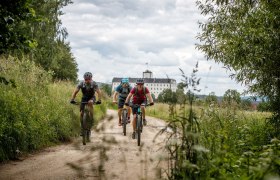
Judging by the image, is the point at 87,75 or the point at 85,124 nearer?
the point at 87,75

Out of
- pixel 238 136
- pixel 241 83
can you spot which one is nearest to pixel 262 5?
pixel 241 83

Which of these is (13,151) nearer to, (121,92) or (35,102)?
(35,102)

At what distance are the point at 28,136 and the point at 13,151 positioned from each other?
32.5 inches

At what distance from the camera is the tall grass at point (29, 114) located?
873cm

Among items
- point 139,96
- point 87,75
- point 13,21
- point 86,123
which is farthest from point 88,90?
point 13,21

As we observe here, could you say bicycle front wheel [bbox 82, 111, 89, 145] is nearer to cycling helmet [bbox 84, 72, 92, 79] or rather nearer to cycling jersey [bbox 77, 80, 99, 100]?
cycling jersey [bbox 77, 80, 99, 100]

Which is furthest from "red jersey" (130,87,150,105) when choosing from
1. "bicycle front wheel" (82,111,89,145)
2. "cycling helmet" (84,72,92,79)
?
"bicycle front wheel" (82,111,89,145)

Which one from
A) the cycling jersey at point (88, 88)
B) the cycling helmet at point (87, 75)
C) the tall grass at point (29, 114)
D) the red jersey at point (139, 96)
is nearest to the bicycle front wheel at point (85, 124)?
the cycling jersey at point (88, 88)

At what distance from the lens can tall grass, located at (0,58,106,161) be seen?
8.73 meters

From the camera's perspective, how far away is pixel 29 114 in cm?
977

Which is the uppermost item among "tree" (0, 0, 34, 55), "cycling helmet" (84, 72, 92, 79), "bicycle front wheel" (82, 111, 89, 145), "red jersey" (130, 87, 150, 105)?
"tree" (0, 0, 34, 55)

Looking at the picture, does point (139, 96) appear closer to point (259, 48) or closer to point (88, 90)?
point (88, 90)

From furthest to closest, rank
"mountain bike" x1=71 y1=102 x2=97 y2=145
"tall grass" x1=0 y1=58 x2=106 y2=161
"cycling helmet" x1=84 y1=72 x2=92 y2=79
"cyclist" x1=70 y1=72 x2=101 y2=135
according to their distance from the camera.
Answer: "cyclist" x1=70 y1=72 x2=101 y2=135, "mountain bike" x1=71 y1=102 x2=97 y2=145, "cycling helmet" x1=84 y1=72 x2=92 y2=79, "tall grass" x1=0 y1=58 x2=106 y2=161

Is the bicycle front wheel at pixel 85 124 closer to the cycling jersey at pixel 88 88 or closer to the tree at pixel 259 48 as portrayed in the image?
the cycling jersey at pixel 88 88
